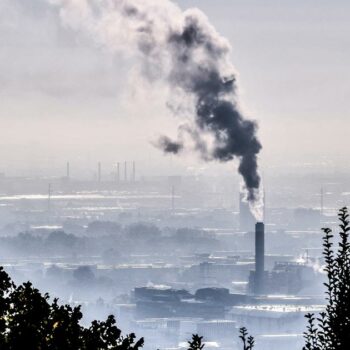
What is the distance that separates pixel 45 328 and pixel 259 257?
127m

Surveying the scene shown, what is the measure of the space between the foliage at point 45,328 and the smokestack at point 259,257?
120 m

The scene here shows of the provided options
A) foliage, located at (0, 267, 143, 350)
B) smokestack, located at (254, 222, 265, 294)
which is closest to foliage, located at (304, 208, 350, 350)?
foliage, located at (0, 267, 143, 350)

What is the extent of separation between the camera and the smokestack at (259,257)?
141675mm

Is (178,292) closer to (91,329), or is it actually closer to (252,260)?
(252,260)

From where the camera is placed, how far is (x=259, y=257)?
144 meters

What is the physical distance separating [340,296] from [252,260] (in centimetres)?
16786

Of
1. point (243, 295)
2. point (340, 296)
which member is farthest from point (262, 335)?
point (340, 296)

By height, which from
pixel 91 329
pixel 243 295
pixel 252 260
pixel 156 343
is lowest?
pixel 91 329

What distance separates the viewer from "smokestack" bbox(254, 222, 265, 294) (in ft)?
465

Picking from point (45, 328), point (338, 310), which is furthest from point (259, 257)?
point (45, 328)

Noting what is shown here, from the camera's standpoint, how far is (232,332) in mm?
128250

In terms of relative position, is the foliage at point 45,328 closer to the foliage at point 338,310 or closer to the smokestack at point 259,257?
the foliage at point 338,310

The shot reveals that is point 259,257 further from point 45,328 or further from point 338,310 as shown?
point 45,328

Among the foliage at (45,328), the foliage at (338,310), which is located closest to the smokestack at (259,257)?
the foliage at (338,310)
